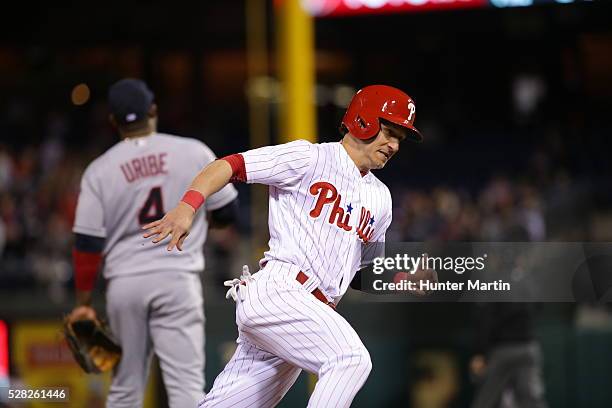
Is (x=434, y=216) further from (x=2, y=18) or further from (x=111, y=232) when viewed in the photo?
(x=2, y=18)

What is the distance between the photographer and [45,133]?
12.9 meters

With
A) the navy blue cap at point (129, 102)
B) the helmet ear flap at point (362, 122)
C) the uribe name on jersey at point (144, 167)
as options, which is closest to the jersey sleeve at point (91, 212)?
the uribe name on jersey at point (144, 167)

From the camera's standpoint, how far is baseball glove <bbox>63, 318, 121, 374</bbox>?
15.1ft

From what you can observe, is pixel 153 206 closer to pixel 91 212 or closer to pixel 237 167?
pixel 91 212

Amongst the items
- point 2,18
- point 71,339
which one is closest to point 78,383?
point 71,339

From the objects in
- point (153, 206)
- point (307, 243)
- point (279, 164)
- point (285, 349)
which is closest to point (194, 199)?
point (279, 164)

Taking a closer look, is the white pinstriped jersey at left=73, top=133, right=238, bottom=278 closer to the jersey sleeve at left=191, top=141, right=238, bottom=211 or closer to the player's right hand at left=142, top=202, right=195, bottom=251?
the jersey sleeve at left=191, top=141, right=238, bottom=211

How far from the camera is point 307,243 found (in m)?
3.78

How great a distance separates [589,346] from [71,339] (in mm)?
3610

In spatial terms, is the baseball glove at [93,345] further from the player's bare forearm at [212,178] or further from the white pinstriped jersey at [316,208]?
the player's bare forearm at [212,178]
